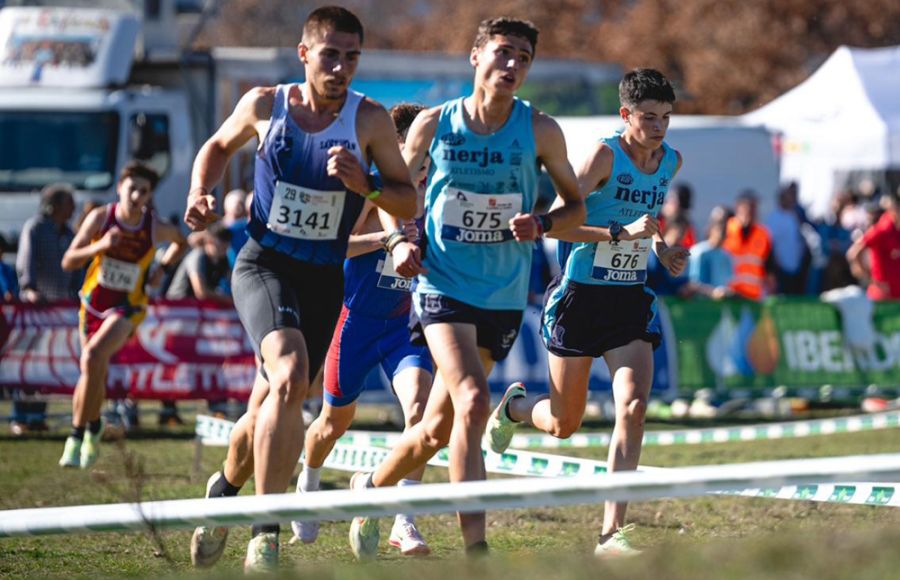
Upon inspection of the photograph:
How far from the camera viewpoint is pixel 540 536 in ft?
27.3

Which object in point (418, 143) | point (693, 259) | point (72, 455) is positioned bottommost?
point (72, 455)

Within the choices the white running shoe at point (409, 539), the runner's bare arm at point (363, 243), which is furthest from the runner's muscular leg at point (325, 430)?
the runner's bare arm at point (363, 243)

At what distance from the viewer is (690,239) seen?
56.2 feet

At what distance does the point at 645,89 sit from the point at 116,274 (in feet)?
17.7

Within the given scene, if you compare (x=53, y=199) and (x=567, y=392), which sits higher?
(x=53, y=199)

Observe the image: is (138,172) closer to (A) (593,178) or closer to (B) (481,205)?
(A) (593,178)

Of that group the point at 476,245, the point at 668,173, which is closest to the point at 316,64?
the point at 476,245

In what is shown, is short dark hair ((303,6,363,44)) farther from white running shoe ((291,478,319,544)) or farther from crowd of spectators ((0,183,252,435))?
crowd of spectators ((0,183,252,435))

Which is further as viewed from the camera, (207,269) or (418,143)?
(207,269)

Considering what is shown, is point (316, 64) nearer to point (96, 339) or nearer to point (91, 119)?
point (96, 339)

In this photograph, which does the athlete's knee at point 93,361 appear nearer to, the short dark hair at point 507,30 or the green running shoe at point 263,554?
the short dark hair at point 507,30

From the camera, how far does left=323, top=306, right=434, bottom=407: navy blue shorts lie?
27.3 ft

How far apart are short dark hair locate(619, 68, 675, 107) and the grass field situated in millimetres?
2099

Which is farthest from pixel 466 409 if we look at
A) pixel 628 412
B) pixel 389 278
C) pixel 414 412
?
pixel 389 278
